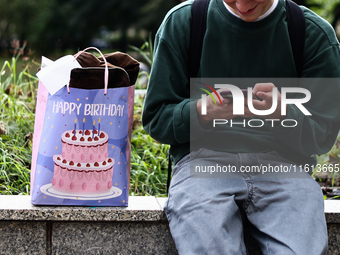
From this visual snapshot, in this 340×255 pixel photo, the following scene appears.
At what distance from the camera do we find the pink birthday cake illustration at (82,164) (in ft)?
6.10

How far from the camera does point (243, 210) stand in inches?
70.8

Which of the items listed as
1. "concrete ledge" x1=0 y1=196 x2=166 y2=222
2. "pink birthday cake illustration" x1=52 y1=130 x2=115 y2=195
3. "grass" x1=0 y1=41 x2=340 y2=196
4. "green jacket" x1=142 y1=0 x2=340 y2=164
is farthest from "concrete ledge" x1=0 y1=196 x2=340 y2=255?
"grass" x1=0 y1=41 x2=340 y2=196

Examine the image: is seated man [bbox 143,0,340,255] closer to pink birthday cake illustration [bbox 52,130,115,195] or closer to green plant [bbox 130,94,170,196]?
pink birthday cake illustration [bbox 52,130,115,195]

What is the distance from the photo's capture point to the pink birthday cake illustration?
1.86 metres

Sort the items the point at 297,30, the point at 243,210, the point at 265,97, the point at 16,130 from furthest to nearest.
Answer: the point at 16,130 < the point at 297,30 < the point at 243,210 < the point at 265,97

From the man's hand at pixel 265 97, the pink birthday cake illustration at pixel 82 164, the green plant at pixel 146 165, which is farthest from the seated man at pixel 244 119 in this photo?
the green plant at pixel 146 165

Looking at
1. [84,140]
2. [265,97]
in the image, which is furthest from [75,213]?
[265,97]

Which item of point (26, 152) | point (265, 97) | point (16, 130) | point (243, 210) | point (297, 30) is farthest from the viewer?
point (16, 130)

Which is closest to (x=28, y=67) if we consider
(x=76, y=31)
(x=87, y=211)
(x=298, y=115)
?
(x=87, y=211)

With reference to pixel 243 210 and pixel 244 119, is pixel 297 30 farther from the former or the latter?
pixel 243 210

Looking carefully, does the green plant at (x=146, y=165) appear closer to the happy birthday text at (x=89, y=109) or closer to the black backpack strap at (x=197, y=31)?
the happy birthday text at (x=89, y=109)

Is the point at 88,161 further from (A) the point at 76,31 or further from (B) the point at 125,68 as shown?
(A) the point at 76,31

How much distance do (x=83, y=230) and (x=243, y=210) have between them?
0.74m

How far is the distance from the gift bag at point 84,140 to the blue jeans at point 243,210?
302 millimetres
